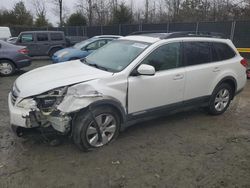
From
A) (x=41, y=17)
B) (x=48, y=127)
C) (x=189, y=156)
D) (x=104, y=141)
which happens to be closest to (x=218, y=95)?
(x=189, y=156)

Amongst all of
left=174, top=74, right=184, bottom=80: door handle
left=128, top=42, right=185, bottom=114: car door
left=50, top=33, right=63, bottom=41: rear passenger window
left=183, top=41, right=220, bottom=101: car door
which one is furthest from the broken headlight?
left=50, top=33, right=63, bottom=41: rear passenger window

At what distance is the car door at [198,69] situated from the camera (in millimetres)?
4641

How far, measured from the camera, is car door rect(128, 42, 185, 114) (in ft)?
13.1

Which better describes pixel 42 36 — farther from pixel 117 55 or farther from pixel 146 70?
pixel 146 70

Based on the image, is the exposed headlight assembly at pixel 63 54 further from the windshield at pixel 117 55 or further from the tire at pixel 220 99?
the tire at pixel 220 99

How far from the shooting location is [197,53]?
4.81m

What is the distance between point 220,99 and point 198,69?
1109 millimetres

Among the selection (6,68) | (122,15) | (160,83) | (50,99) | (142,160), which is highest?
(122,15)

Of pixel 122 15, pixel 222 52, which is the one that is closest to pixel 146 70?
pixel 222 52

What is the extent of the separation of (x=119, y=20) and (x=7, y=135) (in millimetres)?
26421

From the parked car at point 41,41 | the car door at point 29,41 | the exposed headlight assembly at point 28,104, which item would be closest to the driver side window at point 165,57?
the exposed headlight assembly at point 28,104

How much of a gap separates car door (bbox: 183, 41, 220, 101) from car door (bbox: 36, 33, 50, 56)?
11.7m

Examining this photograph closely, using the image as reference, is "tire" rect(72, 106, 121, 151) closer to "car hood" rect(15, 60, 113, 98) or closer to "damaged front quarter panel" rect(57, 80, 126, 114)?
"damaged front quarter panel" rect(57, 80, 126, 114)

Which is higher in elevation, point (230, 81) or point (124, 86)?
point (124, 86)
